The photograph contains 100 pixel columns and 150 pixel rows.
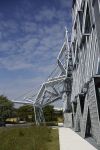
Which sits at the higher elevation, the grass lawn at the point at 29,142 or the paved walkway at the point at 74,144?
the grass lawn at the point at 29,142

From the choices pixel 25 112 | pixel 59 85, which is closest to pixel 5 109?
pixel 25 112

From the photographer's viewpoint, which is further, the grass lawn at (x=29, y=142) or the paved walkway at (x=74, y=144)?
the paved walkway at (x=74, y=144)

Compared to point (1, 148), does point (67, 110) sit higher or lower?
higher

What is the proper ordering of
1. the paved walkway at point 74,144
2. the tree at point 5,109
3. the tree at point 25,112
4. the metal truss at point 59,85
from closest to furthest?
the paved walkway at point 74,144
the metal truss at point 59,85
the tree at point 5,109
the tree at point 25,112

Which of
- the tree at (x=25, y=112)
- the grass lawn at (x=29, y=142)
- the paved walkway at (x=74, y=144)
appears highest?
the tree at (x=25, y=112)

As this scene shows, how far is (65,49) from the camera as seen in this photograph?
50.6m

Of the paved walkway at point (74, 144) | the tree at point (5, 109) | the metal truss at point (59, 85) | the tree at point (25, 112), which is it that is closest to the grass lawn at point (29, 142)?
the paved walkway at point (74, 144)

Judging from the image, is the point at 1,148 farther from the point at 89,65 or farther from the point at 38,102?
the point at 38,102

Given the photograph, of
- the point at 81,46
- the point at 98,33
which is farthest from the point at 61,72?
the point at 98,33

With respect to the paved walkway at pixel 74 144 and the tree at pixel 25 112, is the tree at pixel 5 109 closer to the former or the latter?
the tree at pixel 25 112

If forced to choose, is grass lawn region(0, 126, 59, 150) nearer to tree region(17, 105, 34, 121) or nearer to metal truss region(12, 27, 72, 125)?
metal truss region(12, 27, 72, 125)

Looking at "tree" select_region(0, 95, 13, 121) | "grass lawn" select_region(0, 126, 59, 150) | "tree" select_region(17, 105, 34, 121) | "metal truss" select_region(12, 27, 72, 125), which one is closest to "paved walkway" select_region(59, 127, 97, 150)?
"grass lawn" select_region(0, 126, 59, 150)

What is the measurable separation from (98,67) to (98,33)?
7.08 ft

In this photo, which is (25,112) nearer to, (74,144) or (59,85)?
(59,85)
